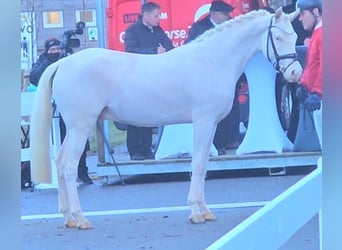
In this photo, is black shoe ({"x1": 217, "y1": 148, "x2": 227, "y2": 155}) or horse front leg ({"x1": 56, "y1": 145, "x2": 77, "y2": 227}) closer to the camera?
horse front leg ({"x1": 56, "y1": 145, "x2": 77, "y2": 227})

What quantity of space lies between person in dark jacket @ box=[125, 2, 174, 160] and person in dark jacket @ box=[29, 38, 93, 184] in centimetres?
32

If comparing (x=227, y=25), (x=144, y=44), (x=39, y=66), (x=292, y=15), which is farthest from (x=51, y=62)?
(x=292, y=15)

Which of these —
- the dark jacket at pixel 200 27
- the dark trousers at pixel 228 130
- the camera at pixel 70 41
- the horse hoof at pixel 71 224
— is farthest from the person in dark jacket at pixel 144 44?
the horse hoof at pixel 71 224

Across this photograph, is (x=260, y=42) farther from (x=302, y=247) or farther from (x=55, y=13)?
(x=55, y=13)

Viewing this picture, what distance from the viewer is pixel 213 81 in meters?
3.67

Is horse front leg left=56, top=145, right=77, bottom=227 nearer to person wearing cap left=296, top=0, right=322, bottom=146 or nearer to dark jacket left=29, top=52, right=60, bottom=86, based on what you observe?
dark jacket left=29, top=52, right=60, bottom=86

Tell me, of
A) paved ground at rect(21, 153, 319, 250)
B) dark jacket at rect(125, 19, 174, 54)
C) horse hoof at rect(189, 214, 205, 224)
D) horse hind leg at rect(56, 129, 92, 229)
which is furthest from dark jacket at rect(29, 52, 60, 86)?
horse hoof at rect(189, 214, 205, 224)

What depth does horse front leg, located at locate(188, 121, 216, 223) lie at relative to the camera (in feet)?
12.3

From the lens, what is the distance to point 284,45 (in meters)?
3.70

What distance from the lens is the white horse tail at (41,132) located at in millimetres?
3668

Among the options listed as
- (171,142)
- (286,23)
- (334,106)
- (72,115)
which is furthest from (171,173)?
(334,106)

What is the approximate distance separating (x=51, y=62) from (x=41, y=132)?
2.24 ft

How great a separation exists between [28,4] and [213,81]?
90 centimetres

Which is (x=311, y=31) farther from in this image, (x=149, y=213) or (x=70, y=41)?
(x=70, y=41)
